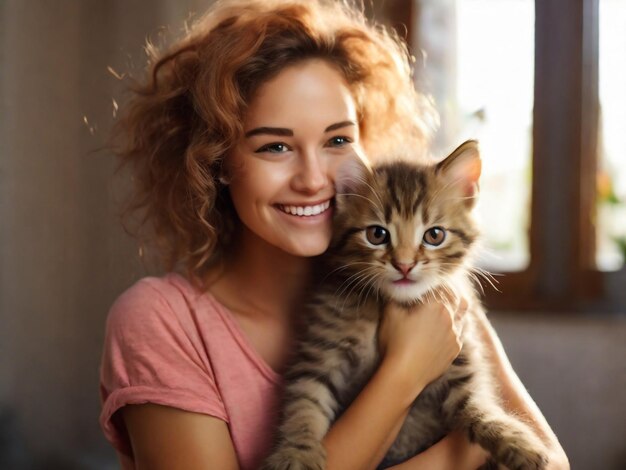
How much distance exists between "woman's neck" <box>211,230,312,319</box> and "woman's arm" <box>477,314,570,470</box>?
457mm

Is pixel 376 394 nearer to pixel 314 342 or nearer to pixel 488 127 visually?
pixel 314 342

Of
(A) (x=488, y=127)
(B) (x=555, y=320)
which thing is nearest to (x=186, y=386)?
(B) (x=555, y=320)

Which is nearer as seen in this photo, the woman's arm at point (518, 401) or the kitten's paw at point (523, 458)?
the kitten's paw at point (523, 458)

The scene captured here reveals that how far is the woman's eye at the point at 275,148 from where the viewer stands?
4.82 feet

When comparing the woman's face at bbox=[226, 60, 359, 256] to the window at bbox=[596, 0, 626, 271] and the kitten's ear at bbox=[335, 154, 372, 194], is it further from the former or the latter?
the window at bbox=[596, 0, 626, 271]

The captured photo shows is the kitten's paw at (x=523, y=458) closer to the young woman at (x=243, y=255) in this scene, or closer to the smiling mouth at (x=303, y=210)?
the young woman at (x=243, y=255)

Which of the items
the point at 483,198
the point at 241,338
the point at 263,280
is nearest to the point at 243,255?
the point at 263,280

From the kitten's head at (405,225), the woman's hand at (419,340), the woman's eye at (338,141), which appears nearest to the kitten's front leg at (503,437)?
the woman's hand at (419,340)

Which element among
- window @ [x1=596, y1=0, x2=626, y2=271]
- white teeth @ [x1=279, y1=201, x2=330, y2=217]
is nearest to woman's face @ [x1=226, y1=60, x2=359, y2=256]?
white teeth @ [x1=279, y1=201, x2=330, y2=217]

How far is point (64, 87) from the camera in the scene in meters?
2.36

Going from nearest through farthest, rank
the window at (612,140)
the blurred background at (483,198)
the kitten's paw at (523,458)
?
the kitten's paw at (523,458), the blurred background at (483,198), the window at (612,140)

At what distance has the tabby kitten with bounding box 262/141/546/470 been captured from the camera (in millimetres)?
1402

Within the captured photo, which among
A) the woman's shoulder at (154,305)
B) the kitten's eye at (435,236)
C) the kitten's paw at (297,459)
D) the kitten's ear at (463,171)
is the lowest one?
the kitten's paw at (297,459)

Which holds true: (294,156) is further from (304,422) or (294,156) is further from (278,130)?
(304,422)
